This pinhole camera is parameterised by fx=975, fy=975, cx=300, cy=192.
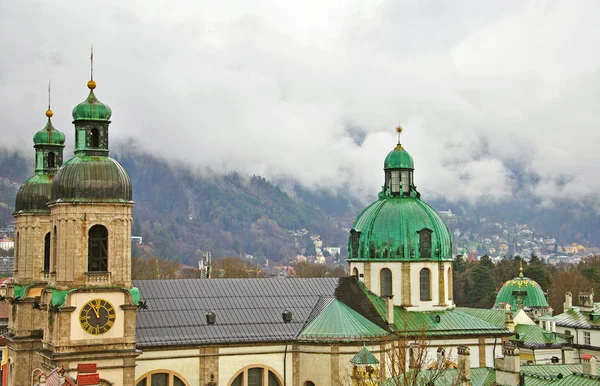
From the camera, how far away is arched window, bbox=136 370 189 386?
6184 centimetres

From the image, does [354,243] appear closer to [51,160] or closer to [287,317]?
[287,317]

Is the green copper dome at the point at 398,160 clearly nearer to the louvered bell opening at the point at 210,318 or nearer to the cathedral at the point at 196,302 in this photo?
the cathedral at the point at 196,302

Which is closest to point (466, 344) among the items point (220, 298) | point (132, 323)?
point (220, 298)

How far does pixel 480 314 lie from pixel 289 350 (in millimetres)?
34891

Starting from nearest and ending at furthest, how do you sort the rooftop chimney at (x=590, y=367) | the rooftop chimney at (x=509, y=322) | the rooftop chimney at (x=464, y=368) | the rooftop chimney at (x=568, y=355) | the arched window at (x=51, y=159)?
the rooftop chimney at (x=464, y=368)
the rooftop chimney at (x=590, y=367)
the arched window at (x=51, y=159)
the rooftop chimney at (x=509, y=322)
the rooftop chimney at (x=568, y=355)

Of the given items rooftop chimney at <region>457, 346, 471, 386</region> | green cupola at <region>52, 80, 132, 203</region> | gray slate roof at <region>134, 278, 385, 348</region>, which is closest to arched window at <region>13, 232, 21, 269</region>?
gray slate roof at <region>134, 278, 385, 348</region>

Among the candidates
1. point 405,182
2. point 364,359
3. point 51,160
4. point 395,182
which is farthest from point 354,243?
point 51,160

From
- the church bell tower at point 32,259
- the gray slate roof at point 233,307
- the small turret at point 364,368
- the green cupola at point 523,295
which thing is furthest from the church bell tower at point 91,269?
the green cupola at point 523,295

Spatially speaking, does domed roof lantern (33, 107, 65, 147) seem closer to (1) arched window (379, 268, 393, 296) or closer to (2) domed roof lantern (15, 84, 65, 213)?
(2) domed roof lantern (15, 84, 65, 213)

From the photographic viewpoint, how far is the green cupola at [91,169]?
57688 mm

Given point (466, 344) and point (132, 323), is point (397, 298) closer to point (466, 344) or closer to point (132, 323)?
point (466, 344)

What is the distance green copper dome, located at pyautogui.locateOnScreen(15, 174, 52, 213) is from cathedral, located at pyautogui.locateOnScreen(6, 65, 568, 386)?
100mm

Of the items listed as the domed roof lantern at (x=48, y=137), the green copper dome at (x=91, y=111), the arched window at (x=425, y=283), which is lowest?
the arched window at (x=425, y=283)

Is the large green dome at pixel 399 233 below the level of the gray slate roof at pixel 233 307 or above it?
above
